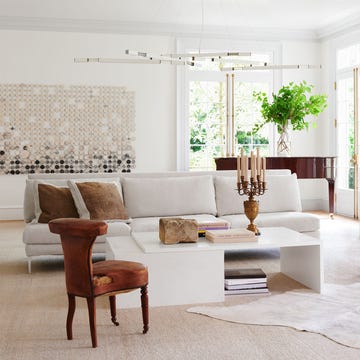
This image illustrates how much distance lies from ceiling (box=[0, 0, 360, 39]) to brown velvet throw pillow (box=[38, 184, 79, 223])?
324 centimetres

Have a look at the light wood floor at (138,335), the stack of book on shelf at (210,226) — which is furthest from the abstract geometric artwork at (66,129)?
the stack of book on shelf at (210,226)

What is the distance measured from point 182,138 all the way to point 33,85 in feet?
7.61

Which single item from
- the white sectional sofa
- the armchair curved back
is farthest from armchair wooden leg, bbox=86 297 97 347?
the white sectional sofa

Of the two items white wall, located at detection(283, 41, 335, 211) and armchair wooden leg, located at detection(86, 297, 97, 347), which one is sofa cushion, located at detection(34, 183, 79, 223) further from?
white wall, located at detection(283, 41, 335, 211)

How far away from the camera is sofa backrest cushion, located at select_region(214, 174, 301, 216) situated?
5.97 meters

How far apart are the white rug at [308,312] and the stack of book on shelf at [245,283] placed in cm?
14

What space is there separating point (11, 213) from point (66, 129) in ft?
4.74

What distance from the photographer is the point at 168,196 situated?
583 cm

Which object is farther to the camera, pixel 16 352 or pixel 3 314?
pixel 3 314

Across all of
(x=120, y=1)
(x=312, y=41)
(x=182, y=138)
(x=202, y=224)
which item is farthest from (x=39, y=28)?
(x=202, y=224)

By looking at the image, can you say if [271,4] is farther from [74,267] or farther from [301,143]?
[74,267]

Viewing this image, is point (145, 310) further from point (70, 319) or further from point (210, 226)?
point (210, 226)

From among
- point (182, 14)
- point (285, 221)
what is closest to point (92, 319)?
point (285, 221)

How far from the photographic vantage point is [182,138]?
915cm
